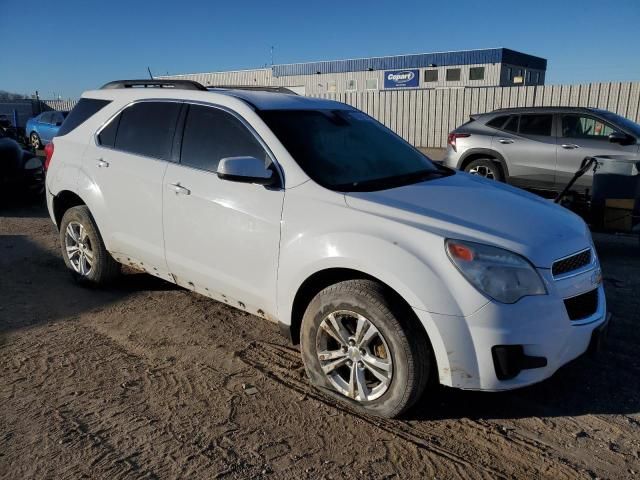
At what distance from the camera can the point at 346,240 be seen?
302cm

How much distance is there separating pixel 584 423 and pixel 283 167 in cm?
233

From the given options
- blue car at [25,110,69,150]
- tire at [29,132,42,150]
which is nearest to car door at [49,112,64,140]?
blue car at [25,110,69,150]

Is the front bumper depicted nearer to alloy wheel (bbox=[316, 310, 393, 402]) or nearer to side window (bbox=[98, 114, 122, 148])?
alloy wheel (bbox=[316, 310, 393, 402])

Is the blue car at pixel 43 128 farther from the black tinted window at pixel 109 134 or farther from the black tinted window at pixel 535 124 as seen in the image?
the black tinted window at pixel 109 134

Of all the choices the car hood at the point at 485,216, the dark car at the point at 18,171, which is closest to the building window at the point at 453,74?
the dark car at the point at 18,171

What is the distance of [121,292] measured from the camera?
518 cm

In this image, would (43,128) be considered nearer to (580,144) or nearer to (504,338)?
(580,144)

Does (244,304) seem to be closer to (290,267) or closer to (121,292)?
(290,267)

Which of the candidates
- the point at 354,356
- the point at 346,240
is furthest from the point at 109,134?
the point at 354,356

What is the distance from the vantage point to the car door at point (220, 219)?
136 inches

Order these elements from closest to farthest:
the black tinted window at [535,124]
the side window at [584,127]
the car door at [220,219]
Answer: the car door at [220,219] → the side window at [584,127] → the black tinted window at [535,124]

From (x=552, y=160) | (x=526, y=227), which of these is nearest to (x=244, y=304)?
(x=526, y=227)

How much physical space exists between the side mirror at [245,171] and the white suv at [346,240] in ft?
0.04

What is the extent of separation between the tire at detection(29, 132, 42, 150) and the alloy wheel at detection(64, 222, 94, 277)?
18484 mm
